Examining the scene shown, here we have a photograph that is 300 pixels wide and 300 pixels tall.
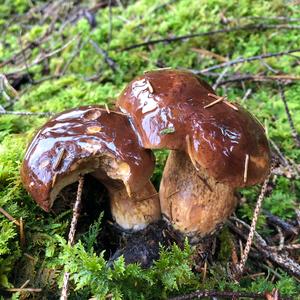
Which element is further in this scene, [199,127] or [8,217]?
[8,217]

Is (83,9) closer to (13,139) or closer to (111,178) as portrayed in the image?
(13,139)

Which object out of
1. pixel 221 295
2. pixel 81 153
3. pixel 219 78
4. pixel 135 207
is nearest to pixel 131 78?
pixel 219 78

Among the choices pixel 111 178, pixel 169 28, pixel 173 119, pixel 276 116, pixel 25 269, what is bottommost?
pixel 276 116

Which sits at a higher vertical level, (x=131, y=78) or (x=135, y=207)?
(x=135, y=207)

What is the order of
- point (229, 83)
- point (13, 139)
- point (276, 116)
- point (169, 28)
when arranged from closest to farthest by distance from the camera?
point (13, 139)
point (276, 116)
point (229, 83)
point (169, 28)

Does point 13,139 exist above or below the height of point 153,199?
above

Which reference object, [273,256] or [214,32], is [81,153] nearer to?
[273,256]

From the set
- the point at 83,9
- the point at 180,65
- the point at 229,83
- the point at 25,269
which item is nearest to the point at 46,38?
the point at 83,9
